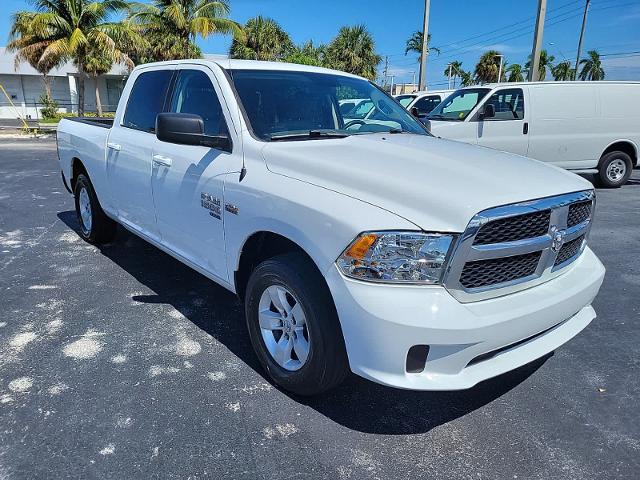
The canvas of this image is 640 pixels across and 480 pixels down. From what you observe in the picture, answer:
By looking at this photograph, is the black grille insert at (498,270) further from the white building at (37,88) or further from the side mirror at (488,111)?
the white building at (37,88)

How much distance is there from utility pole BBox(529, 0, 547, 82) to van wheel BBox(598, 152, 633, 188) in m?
5.23

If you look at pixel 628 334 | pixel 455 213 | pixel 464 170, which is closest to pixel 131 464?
pixel 455 213

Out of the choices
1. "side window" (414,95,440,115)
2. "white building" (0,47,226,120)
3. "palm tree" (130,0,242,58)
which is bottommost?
"side window" (414,95,440,115)

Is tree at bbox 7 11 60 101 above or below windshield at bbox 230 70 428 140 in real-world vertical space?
above

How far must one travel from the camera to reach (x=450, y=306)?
224 centimetres

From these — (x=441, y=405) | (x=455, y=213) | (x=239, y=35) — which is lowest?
(x=441, y=405)

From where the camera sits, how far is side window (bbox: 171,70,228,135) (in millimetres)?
3412

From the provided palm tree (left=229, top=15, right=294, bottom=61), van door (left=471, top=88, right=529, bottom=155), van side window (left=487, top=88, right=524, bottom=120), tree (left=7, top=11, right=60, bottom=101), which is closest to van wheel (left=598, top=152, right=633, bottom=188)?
van door (left=471, top=88, right=529, bottom=155)

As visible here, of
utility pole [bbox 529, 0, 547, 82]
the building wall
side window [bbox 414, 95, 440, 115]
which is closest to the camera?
utility pole [bbox 529, 0, 547, 82]

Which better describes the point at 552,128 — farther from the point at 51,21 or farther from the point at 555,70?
the point at 555,70

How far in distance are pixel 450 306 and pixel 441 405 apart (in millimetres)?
944

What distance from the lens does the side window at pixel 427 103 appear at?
14.4 meters

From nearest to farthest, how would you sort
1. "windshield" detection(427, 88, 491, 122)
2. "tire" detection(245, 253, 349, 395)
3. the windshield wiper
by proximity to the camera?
"tire" detection(245, 253, 349, 395) → the windshield wiper → "windshield" detection(427, 88, 491, 122)

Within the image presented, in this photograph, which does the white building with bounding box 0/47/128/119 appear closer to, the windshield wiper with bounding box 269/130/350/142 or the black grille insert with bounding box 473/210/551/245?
the windshield wiper with bounding box 269/130/350/142
